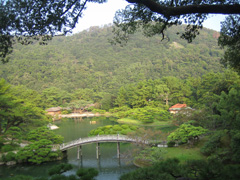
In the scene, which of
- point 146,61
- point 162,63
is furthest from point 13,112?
point 146,61

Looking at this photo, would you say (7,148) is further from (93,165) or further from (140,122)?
(140,122)

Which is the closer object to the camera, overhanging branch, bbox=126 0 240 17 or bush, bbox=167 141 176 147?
overhanging branch, bbox=126 0 240 17

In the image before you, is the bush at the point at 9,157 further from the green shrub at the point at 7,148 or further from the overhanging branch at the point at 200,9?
the overhanging branch at the point at 200,9

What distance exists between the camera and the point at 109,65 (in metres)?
72.6

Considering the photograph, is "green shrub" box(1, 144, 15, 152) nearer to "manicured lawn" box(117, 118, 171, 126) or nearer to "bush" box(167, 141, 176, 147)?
"bush" box(167, 141, 176, 147)

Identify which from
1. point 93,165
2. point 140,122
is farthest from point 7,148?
point 140,122

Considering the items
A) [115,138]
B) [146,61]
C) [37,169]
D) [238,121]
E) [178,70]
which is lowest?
[37,169]

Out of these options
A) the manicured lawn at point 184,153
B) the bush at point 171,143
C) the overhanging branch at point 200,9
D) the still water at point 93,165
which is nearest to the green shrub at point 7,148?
the still water at point 93,165

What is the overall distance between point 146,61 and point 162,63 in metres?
8.54

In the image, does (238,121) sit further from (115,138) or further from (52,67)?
(52,67)

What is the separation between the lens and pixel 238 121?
11.2m

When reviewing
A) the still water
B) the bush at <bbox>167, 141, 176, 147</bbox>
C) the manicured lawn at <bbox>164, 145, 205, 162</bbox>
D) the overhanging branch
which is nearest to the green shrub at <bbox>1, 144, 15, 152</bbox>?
the still water

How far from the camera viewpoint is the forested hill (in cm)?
5428

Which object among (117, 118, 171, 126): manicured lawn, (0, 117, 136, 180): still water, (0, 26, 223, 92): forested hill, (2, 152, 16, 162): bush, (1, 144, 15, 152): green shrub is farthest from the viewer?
(0, 26, 223, 92): forested hill
